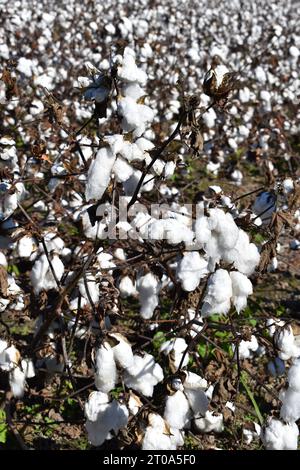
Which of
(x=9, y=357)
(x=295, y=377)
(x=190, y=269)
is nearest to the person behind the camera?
(x=295, y=377)

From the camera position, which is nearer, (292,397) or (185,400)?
(292,397)

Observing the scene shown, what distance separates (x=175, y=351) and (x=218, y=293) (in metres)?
0.77

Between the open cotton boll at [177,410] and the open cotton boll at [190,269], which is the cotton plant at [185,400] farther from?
the open cotton boll at [190,269]

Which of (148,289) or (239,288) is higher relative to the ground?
(148,289)

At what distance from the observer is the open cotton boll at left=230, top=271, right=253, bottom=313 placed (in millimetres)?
1829

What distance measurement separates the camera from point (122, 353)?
188 cm

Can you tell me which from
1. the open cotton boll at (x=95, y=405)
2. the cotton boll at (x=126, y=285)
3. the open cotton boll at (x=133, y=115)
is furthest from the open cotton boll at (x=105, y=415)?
the open cotton boll at (x=133, y=115)

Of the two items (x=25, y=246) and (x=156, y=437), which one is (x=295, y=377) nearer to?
(x=156, y=437)

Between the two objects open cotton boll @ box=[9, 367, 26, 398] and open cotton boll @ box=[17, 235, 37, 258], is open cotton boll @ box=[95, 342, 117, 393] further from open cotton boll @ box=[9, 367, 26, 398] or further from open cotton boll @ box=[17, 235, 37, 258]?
open cotton boll @ box=[17, 235, 37, 258]

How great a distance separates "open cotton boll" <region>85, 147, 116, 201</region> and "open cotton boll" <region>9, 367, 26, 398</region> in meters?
0.94

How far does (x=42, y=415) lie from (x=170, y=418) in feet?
4.10

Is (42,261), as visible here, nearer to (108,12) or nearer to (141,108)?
(141,108)

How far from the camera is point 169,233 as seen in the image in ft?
6.24

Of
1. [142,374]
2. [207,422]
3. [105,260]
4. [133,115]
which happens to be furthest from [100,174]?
[207,422]
